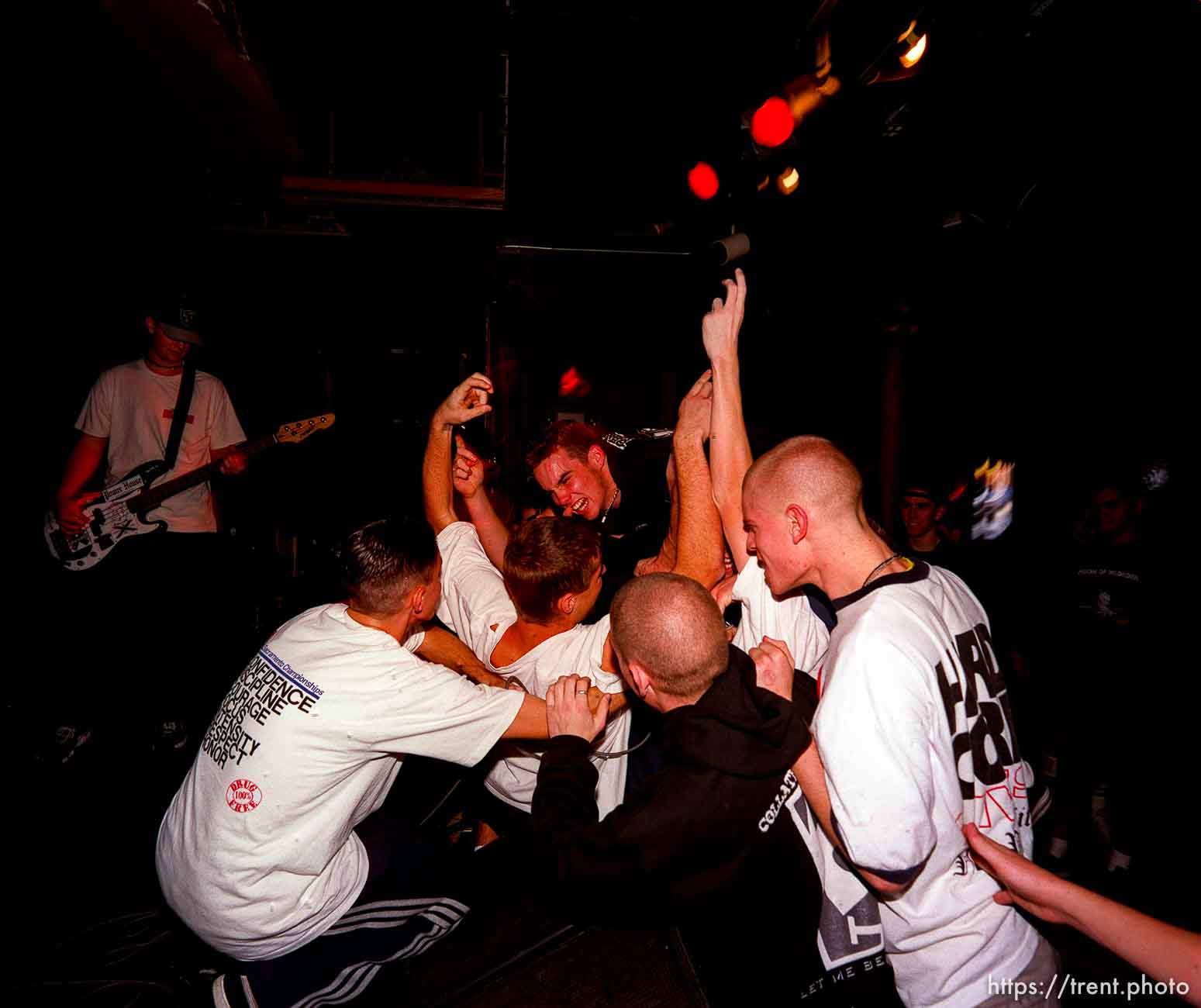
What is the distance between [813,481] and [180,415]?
4085 millimetres

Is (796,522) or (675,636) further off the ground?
(796,522)

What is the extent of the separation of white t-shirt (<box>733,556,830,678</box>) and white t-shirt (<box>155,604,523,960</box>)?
81cm

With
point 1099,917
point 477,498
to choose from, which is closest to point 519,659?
point 477,498

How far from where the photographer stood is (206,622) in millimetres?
3891

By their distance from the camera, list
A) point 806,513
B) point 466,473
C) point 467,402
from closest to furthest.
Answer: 1. point 806,513
2. point 467,402
3. point 466,473

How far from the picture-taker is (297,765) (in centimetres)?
158

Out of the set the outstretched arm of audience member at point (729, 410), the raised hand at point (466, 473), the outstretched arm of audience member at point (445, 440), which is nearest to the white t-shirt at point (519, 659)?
the outstretched arm of audience member at point (445, 440)

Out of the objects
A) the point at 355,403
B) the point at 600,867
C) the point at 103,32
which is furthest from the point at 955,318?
the point at 103,32

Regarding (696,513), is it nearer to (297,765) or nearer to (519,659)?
(519,659)

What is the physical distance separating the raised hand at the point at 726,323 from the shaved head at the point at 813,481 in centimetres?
46

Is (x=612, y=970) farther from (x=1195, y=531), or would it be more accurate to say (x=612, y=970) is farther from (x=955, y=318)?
(x=955, y=318)

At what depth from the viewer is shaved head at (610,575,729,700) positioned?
4.59 ft

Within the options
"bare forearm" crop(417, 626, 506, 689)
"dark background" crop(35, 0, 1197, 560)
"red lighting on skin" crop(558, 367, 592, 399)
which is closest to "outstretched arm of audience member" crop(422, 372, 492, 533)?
"bare forearm" crop(417, 626, 506, 689)

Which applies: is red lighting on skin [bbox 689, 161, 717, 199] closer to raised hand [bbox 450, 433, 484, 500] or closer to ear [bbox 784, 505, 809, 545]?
raised hand [bbox 450, 433, 484, 500]
